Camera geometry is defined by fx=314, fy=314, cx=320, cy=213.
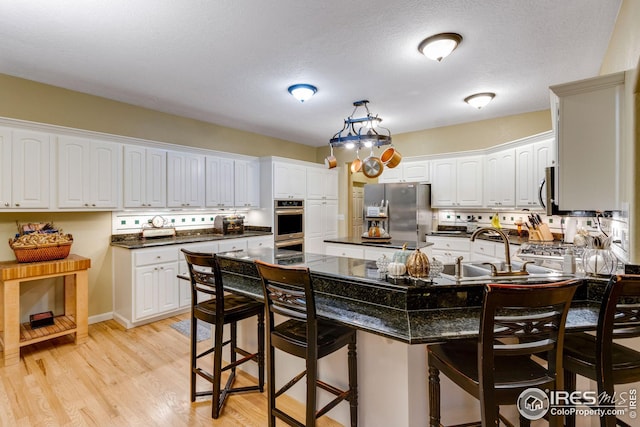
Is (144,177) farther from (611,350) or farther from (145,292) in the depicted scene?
(611,350)

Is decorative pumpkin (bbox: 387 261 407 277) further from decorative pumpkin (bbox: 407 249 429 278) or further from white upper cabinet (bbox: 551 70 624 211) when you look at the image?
white upper cabinet (bbox: 551 70 624 211)

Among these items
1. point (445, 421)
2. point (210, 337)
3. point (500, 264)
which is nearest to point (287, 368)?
point (445, 421)

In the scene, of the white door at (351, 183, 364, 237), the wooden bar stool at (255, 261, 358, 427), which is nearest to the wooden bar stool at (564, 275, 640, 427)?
the wooden bar stool at (255, 261, 358, 427)

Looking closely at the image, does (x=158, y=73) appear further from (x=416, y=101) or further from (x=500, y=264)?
(x=500, y=264)

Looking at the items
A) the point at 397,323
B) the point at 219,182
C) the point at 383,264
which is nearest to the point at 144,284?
the point at 219,182

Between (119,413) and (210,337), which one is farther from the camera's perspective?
(210,337)

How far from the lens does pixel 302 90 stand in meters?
3.50

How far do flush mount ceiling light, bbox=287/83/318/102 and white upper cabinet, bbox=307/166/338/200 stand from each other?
7.77ft

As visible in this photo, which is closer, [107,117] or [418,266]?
[418,266]

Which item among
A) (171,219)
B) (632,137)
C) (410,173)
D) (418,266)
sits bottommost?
(418,266)

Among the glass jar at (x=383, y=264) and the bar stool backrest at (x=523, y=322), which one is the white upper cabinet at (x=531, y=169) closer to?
the glass jar at (x=383, y=264)

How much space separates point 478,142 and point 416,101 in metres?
1.58

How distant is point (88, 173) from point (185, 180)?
3.74 feet

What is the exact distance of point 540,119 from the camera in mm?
4391
